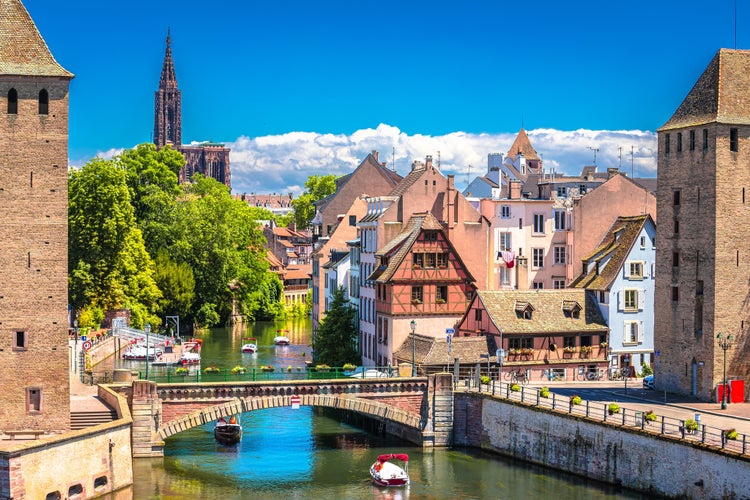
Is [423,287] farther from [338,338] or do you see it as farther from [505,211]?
[505,211]

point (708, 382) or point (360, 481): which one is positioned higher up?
point (708, 382)

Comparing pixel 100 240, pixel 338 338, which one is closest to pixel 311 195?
pixel 100 240

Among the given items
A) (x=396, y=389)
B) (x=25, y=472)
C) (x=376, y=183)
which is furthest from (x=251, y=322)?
(x=25, y=472)

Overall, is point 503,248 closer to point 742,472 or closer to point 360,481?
point 360,481

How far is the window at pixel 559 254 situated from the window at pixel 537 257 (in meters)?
0.91

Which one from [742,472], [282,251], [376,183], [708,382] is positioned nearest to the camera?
[742,472]

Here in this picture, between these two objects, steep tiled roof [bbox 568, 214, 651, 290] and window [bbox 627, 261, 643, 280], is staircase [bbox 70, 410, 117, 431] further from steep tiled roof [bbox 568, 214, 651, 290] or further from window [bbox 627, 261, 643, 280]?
window [bbox 627, 261, 643, 280]

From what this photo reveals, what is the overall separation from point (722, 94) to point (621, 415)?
15366 mm

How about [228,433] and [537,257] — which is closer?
[228,433]

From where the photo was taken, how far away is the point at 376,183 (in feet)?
363

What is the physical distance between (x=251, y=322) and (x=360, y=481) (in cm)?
8071

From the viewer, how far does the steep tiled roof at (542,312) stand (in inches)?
2618

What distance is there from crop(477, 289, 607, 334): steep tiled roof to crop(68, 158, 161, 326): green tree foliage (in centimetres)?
3923

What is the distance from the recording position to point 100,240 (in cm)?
9794
